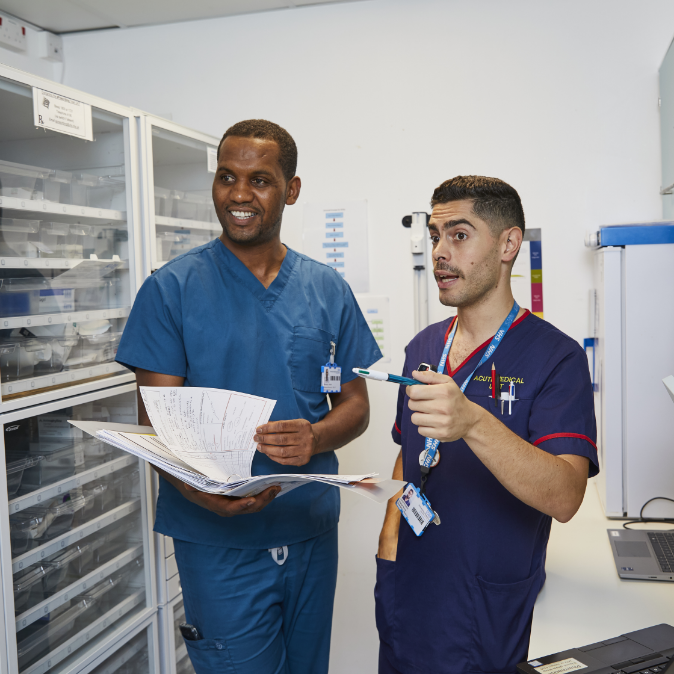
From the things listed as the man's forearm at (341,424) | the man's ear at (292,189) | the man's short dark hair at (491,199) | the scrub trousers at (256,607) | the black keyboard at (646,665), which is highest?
the man's ear at (292,189)

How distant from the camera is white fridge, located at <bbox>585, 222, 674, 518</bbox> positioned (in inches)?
74.8

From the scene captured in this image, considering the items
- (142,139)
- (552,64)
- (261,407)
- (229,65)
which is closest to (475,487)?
(261,407)

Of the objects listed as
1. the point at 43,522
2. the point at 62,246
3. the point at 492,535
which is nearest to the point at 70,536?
the point at 43,522

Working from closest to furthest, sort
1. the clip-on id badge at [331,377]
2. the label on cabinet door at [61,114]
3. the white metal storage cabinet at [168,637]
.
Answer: the clip-on id badge at [331,377] → the label on cabinet door at [61,114] → the white metal storage cabinet at [168,637]

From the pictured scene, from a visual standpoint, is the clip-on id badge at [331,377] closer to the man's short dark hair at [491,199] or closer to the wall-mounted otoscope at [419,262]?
the man's short dark hair at [491,199]

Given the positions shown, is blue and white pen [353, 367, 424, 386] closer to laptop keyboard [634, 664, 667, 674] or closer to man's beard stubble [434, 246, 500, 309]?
man's beard stubble [434, 246, 500, 309]

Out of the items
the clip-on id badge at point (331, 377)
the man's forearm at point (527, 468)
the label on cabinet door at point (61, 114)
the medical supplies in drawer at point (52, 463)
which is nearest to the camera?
the man's forearm at point (527, 468)

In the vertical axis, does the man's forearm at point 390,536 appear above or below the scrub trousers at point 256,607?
above

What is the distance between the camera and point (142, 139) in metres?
2.14

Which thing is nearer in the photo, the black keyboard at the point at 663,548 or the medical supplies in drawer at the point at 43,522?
the black keyboard at the point at 663,548

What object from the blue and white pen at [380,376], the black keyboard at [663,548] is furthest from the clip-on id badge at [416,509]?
the black keyboard at [663,548]

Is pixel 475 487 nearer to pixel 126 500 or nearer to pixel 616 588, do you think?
pixel 616 588

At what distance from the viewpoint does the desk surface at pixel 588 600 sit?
1204mm

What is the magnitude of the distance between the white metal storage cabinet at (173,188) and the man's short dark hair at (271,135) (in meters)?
0.71
